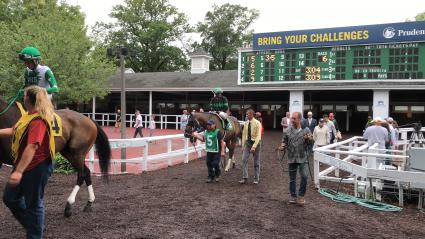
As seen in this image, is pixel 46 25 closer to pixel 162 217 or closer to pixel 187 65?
pixel 162 217

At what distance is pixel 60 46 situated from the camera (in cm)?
2256

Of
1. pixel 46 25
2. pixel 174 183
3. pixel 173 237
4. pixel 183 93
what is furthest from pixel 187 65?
pixel 173 237

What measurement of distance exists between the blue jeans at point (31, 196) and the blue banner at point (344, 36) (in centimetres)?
1885

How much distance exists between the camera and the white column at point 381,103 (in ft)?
67.7

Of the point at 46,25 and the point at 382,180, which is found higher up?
the point at 46,25

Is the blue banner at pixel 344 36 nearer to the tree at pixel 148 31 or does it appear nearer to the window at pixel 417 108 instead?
the window at pixel 417 108

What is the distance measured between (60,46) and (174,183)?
16498mm

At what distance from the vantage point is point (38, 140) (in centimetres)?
372

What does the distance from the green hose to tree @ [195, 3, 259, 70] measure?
46.3 m

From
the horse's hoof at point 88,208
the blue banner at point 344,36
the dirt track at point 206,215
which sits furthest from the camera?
the blue banner at point 344,36

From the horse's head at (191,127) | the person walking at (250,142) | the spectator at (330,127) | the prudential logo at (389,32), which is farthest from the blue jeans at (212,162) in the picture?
the prudential logo at (389,32)

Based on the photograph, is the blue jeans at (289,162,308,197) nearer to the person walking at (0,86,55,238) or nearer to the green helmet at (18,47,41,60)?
the person walking at (0,86,55,238)

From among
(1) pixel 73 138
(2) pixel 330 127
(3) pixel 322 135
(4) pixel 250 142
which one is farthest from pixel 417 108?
(1) pixel 73 138

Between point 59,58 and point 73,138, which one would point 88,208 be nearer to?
point 73,138
